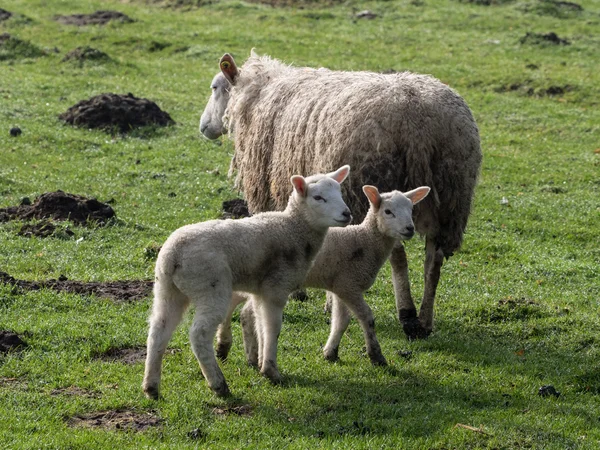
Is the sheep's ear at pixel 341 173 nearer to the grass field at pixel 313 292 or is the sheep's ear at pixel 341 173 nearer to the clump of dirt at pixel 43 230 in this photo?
the grass field at pixel 313 292

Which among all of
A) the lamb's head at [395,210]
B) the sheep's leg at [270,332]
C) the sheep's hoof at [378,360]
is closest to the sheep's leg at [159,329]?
the sheep's leg at [270,332]

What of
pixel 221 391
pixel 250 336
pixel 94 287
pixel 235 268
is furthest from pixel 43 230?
pixel 221 391

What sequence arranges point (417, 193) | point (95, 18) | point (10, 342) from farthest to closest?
1. point (95, 18)
2. point (417, 193)
3. point (10, 342)

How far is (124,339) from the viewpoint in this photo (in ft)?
30.9

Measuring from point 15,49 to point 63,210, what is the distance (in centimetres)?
1542

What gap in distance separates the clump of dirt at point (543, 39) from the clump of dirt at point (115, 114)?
44.7 ft

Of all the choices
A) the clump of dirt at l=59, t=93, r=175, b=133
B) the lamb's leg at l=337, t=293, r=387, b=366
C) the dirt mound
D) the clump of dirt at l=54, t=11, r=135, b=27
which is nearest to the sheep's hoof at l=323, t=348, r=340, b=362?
the lamb's leg at l=337, t=293, r=387, b=366

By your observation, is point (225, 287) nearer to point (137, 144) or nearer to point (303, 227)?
point (303, 227)

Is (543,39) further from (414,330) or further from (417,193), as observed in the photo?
(417,193)

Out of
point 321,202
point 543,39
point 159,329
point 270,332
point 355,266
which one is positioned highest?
point 321,202

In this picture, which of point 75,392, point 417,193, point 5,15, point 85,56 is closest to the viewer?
point 75,392

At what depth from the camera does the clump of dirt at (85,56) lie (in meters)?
26.5

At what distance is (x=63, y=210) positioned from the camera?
45.7 feet

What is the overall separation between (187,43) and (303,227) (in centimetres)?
2170
